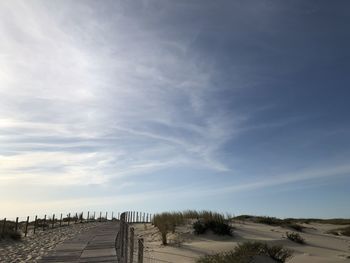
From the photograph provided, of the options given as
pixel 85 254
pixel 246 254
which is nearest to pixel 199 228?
pixel 85 254

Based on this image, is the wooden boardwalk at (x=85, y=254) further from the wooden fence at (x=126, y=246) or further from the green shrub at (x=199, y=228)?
the green shrub at (x=199, y=228)

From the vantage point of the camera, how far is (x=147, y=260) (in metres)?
16.8

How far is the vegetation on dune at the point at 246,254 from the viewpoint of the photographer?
13766 mm

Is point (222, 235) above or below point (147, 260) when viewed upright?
above

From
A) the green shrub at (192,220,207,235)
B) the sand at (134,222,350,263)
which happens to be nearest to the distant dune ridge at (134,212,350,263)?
the sand at (134,222,350,263)

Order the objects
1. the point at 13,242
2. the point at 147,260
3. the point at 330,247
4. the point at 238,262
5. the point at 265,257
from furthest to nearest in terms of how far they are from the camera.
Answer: the point at 13,242, the point at 330,247, the point at 147,260, the point at 265,257, the point at 238,262

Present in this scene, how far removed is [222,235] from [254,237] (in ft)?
6.25

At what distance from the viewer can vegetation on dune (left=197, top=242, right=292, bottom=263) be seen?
13.8 meters

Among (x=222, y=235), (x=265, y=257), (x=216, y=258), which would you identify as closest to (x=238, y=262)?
(x=216, y=258)

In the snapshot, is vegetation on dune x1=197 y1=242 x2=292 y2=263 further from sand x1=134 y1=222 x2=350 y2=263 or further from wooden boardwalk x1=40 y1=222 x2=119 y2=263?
wooden boardwalk x1=40 y1=222 x2=119 y2=263

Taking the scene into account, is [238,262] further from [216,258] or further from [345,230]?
[345,230]

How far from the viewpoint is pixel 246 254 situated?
568 inches

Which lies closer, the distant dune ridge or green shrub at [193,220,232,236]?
the distant dune ridge

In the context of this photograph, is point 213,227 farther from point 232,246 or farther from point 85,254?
point 85,254
